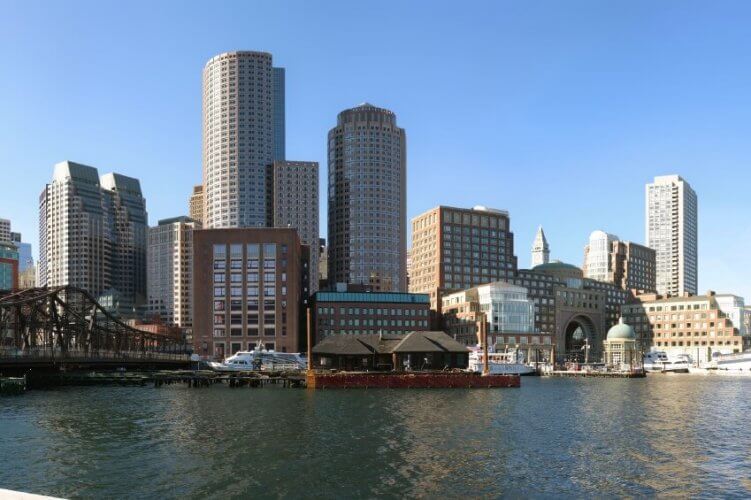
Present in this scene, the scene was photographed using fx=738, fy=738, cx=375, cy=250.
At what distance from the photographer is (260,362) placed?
167 metres

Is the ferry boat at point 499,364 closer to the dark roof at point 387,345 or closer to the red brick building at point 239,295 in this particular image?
the dark roof at point 387,345

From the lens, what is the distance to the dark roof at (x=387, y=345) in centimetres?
14825

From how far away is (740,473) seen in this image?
4959cm


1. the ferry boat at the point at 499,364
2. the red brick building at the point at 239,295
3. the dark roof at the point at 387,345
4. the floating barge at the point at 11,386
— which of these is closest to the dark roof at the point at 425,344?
the dark roof at the point at 387,345

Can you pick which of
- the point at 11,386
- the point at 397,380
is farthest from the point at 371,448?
Result: the point at 11,386

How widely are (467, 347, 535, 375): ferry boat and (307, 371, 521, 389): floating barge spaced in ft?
126

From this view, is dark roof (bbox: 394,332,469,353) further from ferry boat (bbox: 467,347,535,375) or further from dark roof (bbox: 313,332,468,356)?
ferry boat (bbox: 467,347,535,375)

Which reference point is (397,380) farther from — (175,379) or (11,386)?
(11,386)

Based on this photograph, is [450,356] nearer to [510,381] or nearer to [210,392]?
[510,381]

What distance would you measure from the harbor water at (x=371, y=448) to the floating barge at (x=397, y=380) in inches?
983

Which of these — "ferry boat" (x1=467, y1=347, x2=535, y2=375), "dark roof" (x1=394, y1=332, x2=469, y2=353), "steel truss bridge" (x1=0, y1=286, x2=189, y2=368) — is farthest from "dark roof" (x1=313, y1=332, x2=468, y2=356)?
"steel truss bridge" (x1=0, y1=286, x2=189, y2=368)

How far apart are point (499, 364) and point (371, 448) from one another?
124 metres

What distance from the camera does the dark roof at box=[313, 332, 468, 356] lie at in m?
148

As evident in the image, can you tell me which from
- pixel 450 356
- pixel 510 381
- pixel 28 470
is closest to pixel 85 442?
pixel 28 470
